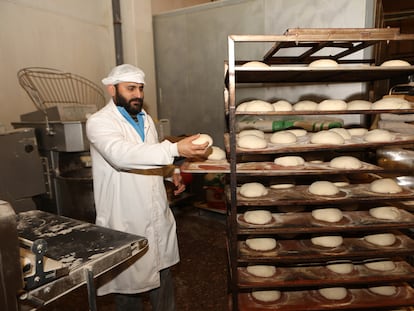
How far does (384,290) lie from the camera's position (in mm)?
1948

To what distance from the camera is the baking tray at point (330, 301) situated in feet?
6.03

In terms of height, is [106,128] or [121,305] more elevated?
[106,128]

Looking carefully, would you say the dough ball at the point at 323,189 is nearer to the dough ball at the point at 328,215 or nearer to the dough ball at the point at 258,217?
the dough ball at the point at 328,215

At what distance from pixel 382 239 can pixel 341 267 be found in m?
0.31

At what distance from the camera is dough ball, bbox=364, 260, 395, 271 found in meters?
1.92

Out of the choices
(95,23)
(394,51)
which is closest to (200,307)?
(95,23)

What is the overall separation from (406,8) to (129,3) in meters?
3.43

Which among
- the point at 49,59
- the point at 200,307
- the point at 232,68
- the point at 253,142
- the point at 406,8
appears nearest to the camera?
the point at 232,68

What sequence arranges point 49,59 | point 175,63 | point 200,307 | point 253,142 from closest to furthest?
1. point 253,142
2. point 200,307
3. point 49,59
4. point 175,63

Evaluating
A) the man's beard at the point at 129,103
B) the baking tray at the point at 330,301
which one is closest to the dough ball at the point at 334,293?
the baking tray at the point at 330,301

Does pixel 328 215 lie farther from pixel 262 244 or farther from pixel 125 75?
pixel 125 75

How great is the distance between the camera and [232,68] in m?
1.53

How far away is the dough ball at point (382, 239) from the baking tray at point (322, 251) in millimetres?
26

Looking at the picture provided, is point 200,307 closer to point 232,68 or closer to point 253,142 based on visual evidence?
point 253,142
